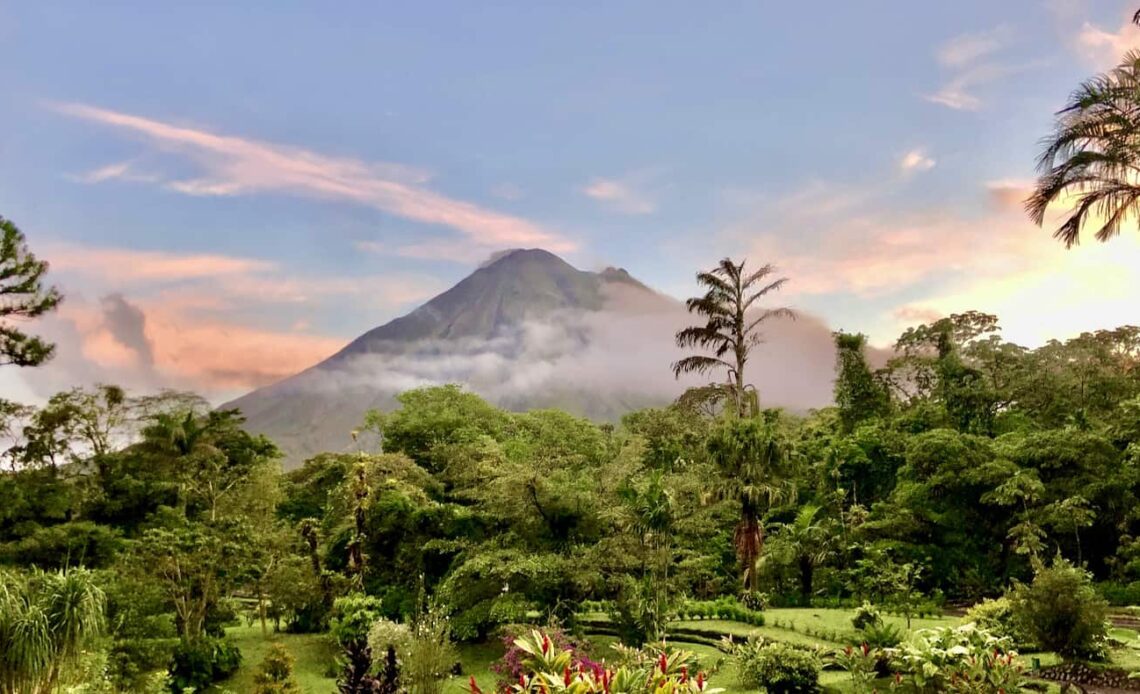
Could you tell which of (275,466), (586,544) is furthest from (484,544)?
(275,466)

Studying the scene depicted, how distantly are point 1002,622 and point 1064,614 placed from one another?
2.90m

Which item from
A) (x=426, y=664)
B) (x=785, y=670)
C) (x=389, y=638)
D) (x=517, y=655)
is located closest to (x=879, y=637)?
(x=785, y=670)

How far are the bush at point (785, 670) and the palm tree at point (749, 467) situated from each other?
7.21m

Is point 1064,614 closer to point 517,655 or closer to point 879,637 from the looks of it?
point 879,637

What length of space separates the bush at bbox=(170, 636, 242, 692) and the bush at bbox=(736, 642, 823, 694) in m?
10.9

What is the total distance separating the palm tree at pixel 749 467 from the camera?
711 inches

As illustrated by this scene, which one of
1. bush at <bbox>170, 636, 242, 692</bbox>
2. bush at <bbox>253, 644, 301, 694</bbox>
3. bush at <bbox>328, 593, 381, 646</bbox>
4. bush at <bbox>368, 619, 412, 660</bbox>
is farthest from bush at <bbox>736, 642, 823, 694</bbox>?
bush at <bbox>170, 636, 242, 692</bbox>

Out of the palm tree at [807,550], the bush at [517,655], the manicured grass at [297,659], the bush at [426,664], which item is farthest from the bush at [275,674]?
the palm tree at [807,550]

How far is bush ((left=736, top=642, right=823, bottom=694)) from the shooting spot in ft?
33.9

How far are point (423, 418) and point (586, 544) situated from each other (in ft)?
36.1

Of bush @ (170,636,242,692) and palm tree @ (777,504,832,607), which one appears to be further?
palm tree @ (777,504,832,607)

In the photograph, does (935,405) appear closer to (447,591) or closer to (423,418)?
(423,418)

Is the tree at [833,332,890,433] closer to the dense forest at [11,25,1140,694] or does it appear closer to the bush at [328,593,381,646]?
the dense forest at [11,25,1140,694]

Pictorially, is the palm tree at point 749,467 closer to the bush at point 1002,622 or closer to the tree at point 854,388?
the bush at point 1002,622
